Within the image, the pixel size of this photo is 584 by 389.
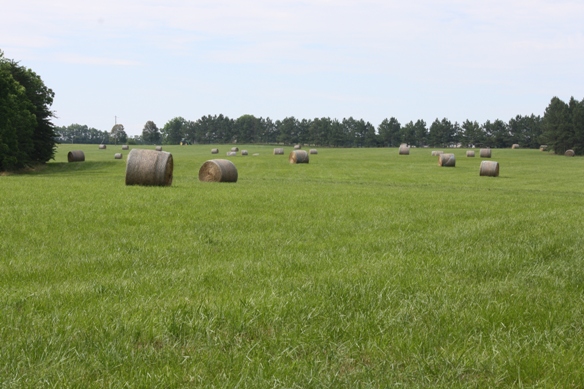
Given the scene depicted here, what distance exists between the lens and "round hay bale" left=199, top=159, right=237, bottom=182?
30.5 metres

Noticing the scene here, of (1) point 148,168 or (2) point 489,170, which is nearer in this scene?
(1) point 148,168

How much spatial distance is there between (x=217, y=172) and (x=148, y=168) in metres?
7.43

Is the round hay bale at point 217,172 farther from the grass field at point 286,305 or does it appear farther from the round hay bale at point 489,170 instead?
the round hay bale at point 489,170

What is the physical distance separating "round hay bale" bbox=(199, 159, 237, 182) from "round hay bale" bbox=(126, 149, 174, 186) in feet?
22.7

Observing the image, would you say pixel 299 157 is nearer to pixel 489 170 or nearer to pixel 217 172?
pixel 489 170

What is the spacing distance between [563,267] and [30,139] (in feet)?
188

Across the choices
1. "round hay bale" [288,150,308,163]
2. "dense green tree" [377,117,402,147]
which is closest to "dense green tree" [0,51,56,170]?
"round hay bale" [288,150,308,163]

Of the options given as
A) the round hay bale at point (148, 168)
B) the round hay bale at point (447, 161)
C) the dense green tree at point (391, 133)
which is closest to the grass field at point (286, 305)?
the round hay bale at point (148, 168)

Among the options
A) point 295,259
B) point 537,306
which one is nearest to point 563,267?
point 537,306

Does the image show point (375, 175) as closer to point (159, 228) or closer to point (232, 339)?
point (159, 228)

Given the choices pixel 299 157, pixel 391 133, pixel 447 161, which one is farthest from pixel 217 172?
pixel 391 133

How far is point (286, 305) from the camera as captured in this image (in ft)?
18.9

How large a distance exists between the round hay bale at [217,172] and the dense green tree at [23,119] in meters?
26.5

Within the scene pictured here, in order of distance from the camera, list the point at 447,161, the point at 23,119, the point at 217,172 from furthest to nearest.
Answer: the point at 447,161 < the point at 23,119 < the point at 217,172
